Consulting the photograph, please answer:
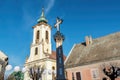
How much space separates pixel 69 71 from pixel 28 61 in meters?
20.5

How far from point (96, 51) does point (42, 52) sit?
2007 centimetres

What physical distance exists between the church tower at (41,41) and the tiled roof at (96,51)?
13731 mm

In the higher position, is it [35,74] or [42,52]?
[42,52]

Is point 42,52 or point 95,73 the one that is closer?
point 95,73

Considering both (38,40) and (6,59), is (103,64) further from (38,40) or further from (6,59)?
(38,40)

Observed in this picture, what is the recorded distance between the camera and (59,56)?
73.2 ft

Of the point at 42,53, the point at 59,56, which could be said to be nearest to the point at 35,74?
the point at 59,56

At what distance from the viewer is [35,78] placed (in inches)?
1200

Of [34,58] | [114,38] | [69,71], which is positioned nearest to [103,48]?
[114,38]

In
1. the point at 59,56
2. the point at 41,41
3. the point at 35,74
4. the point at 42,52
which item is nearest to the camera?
the point at 59,56

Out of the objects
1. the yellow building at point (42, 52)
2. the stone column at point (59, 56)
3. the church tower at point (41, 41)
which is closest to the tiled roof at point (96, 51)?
the stone column at point (59, 56)

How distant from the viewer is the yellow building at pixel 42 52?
43847 mm

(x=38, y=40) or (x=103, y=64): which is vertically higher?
(x=38, y=40)

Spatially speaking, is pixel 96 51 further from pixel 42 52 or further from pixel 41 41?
pixel 41 41
